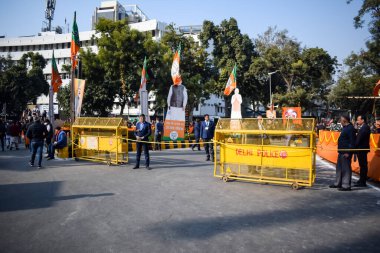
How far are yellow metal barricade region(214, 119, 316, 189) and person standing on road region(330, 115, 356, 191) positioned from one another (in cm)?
69

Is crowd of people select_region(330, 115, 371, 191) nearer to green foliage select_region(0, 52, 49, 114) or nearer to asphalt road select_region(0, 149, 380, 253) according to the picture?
asphalt road select_region(0, 149, 380, 253)

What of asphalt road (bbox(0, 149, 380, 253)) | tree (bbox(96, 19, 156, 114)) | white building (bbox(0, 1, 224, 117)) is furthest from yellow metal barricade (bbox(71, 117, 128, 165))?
white building (bbox(0, 1, 224, 117))

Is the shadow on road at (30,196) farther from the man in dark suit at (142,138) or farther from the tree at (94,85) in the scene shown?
the tree at (94,85)

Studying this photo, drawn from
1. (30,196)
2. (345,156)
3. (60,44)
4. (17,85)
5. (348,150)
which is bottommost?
(30,196)

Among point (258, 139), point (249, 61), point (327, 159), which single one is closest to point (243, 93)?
point (249, 61)

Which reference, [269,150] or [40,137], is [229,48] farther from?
[269,150]

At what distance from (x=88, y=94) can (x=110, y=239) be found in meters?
27.0

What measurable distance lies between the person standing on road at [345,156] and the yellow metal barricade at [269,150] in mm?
692

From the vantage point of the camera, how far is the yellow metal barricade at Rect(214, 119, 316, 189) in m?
7.63

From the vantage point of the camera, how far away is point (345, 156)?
7543mm

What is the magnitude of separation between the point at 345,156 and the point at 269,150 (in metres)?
1.86

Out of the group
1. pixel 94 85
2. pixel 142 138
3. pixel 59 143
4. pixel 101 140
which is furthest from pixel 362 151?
pixel 94 85

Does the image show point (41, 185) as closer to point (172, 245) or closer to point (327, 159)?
point (172, 245)

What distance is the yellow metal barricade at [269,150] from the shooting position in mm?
7629
